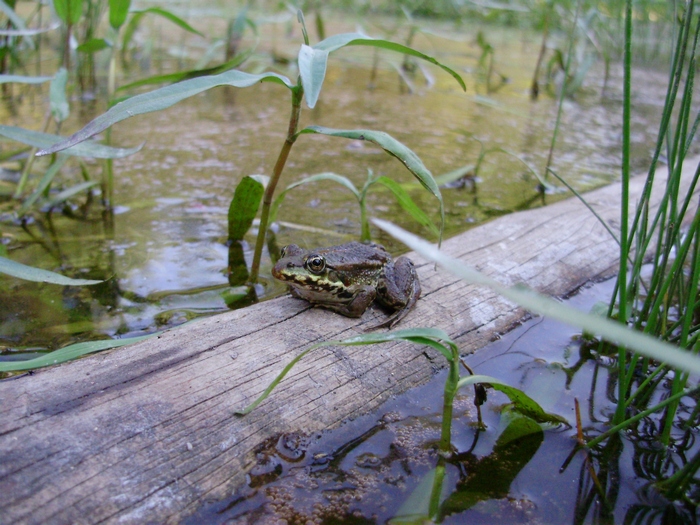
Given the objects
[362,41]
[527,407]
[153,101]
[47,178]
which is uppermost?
[362,41]

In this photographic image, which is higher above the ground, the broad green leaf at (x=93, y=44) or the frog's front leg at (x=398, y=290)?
the broad green leaf at (x=93, y=44)

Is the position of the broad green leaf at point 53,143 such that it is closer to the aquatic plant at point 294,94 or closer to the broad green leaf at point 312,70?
the aquatic plant at point 294,94

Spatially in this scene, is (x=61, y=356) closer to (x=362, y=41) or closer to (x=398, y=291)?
(x=398, y=291)

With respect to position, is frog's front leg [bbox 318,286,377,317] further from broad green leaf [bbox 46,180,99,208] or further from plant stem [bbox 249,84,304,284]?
broad green leaf [bbox 46,180,99,208]

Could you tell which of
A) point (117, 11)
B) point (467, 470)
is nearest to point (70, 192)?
point (117, 11)

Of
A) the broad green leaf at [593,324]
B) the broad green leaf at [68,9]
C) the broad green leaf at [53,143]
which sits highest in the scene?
the broad green leaf at [68,9]

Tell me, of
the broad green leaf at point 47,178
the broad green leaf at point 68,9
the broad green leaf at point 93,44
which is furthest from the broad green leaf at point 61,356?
the broad green leaf at point 68,9

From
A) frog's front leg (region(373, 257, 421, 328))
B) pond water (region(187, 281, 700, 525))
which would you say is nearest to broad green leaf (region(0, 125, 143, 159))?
frog's front leg (region(373, 257, 421, 328))
